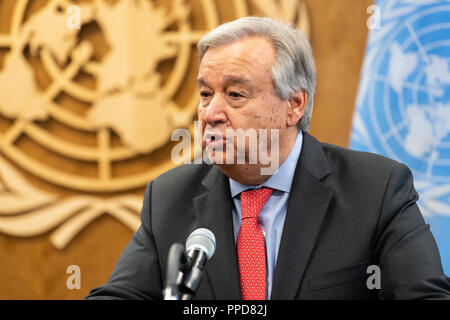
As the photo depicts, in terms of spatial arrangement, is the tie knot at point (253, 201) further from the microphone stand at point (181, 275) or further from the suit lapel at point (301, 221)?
the microphone stand at point (181, 275)

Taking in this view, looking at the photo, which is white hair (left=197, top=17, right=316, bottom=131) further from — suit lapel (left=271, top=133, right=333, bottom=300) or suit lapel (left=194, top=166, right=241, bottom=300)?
suit lapel (left=194, top=166, right=241, bottom=300)

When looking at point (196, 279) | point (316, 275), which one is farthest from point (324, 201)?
point (196, 279)

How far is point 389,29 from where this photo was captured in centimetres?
268

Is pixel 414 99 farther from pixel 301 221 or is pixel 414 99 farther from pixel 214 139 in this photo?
pixel 214 139

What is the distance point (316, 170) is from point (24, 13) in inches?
90.5

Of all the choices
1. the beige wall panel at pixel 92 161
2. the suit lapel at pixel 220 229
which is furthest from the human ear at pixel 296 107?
the beige wall panel at pixel 92 161

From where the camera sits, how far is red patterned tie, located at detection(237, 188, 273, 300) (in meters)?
1.62

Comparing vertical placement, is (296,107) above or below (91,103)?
below


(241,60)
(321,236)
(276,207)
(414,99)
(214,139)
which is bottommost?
(321,236)

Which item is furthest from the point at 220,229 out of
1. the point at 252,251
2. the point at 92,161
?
the point at 92,161

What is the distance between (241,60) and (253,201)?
496 mm

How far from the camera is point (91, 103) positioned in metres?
3.13

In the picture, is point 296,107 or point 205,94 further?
point 296,107

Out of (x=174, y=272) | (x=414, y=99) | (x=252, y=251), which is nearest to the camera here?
(x=174, y=272)
